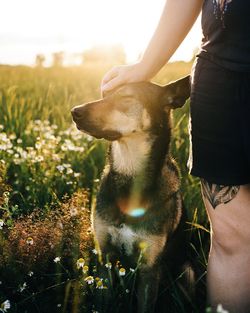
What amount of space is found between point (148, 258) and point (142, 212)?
0.31 m

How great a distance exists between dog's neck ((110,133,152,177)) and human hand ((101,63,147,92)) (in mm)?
539

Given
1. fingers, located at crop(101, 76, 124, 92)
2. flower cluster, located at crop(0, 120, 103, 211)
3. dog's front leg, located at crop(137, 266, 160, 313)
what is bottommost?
dog's front leg, located at crop(137, 266, 160, 313)

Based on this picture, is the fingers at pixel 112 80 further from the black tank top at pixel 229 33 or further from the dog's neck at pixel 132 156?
the black tank top at pixel 229 33

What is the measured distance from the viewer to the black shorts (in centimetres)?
205

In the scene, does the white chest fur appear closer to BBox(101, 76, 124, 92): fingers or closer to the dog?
the dog

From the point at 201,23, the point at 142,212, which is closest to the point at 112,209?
the point at 142,212

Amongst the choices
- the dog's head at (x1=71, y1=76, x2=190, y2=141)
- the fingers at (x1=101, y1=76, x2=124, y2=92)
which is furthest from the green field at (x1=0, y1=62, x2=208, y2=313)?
the fingers at (x1=101, y1=76, x2=124, y2=92)

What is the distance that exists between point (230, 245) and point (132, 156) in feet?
4.22

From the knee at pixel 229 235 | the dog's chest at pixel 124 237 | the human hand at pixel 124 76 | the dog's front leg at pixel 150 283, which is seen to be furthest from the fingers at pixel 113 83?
the dog's front leg at pixel 150 283

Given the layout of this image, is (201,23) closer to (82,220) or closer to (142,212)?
(142,212)

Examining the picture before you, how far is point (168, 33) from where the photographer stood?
2455mm

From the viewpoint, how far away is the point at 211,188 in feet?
7.45

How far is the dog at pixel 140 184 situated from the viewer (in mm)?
3135

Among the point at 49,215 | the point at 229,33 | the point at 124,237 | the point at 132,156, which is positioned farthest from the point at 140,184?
the point at 229,33
